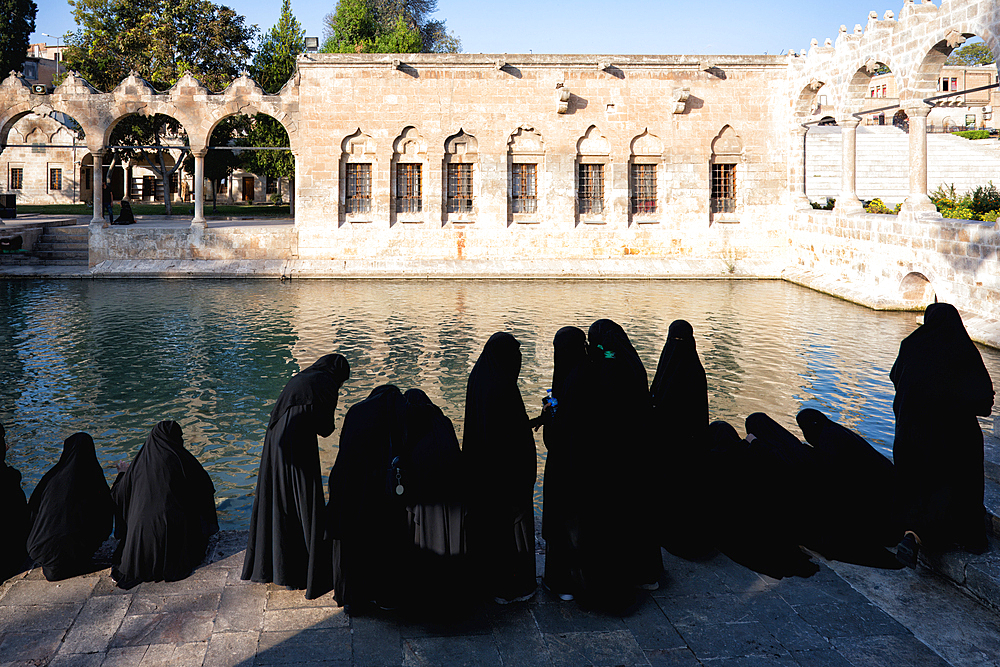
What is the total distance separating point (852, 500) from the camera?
4871 mm

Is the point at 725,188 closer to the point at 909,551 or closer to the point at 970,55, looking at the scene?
the point at 909,551

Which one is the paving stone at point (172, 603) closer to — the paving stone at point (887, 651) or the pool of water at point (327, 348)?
the pool of water at point (327, 348)

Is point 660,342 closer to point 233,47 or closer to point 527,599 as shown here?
point 527,599

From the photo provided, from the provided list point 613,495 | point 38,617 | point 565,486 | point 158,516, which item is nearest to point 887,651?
point 613,495

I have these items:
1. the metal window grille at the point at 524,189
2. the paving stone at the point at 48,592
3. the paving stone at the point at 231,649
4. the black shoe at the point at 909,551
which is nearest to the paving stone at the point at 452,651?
the paving stone at the point at 231,649

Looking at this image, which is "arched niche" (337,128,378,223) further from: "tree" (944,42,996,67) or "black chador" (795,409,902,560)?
"tree" (944,42,996,67)

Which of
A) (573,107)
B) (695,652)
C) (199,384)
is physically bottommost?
(695,652)

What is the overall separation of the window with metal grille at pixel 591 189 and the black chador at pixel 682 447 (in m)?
16.6

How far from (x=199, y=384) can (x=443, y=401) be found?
3.04 metres

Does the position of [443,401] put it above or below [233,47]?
below

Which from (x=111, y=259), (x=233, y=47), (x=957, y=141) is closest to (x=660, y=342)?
(x=111, y=259)

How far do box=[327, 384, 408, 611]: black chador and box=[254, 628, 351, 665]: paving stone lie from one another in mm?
246

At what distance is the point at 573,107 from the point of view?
20938mm

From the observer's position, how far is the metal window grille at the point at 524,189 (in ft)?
70.2
